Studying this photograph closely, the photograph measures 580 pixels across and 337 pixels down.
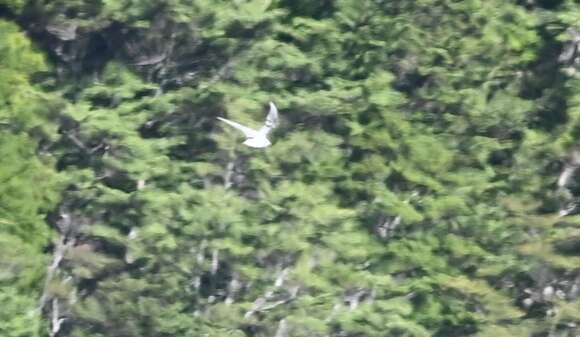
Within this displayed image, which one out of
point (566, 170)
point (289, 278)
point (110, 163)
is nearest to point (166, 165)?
point (110, 163)

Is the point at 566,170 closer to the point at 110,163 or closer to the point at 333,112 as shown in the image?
the point at 333,112

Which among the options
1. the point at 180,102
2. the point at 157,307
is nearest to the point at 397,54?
the point at 180,102

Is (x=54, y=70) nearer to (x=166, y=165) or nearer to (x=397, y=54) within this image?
(x=166, y=165)

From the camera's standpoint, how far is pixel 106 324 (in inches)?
830

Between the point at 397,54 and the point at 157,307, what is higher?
the point at 397,54

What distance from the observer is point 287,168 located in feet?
69.8

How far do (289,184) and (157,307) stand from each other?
1.81 m

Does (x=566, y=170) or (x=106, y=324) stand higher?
(x=566, y=170)

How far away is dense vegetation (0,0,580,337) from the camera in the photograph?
20844 millimetres

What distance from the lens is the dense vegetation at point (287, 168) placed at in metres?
20.8

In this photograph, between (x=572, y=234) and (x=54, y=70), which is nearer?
(x=572, y=234)

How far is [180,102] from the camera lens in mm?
21766

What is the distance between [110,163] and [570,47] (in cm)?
489

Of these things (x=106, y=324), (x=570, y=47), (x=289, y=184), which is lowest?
(x=106, y=324)
